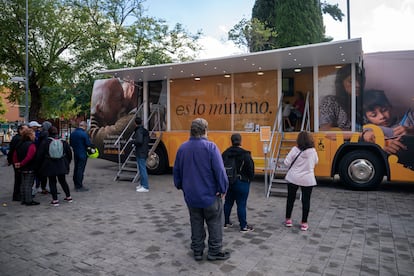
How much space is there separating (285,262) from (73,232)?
3125 mm

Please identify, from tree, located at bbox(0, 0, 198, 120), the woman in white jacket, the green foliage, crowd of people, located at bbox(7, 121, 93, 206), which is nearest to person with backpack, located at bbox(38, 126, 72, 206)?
crowd of people, located at bbox(7, 121, 93, 206)

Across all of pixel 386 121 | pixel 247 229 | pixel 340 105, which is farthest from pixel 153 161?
pixel 386 121

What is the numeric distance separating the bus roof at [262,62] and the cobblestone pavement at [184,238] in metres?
3.17

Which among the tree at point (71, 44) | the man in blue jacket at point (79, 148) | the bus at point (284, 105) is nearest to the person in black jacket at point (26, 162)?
the man in blue jacket at point (79, 148)

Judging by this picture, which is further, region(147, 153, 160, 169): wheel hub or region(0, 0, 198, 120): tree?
region(0, 0, 198, 120): tree

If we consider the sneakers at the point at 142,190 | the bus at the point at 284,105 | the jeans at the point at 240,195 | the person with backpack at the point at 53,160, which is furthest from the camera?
the sneakers at the point at 142,190

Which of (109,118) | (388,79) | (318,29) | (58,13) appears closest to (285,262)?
(388,79)

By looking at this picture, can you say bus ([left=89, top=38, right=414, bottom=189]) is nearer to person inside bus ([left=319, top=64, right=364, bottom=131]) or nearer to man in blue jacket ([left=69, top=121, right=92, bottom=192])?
person inside bus ([left=319, top=64, right=364, bottom=131])

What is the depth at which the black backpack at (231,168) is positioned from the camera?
186 inches

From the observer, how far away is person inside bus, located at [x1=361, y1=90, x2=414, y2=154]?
24.9ft

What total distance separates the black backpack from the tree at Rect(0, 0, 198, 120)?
47.0 ft

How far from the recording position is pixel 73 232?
5125mm

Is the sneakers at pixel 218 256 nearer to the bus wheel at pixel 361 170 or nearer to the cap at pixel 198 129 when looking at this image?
the cap at pixel 198 129

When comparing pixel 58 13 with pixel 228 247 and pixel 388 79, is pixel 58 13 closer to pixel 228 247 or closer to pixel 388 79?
pixel 388 79
